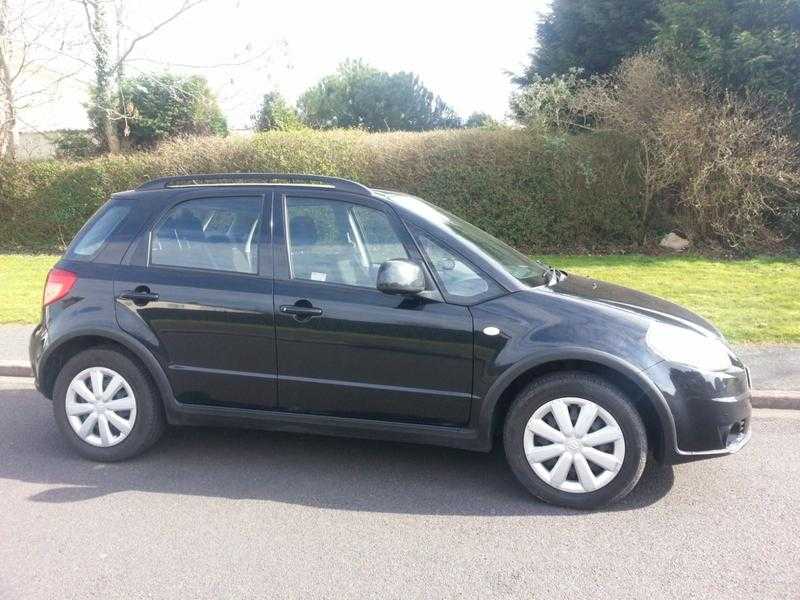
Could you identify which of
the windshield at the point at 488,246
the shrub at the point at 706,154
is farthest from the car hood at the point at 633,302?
the shrub at the point at 706,154

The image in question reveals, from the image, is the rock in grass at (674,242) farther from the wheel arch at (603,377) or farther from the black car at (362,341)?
the wheel arch at (603,377)

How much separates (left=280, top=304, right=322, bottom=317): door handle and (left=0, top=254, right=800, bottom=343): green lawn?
4.94 meters

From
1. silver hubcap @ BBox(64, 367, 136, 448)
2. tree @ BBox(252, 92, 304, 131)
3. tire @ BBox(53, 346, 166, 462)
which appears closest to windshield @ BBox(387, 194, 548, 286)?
tire @ BBox(53, 346, 166, 462)

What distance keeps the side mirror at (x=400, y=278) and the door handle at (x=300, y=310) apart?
41 cm

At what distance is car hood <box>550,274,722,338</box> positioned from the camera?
420 centimetres

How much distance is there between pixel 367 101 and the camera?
122ft

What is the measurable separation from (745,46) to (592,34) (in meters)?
8.23

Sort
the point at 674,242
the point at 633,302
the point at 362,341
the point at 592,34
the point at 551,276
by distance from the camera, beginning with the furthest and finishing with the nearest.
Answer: the point at 592,34 → the point at 674,242 → the point at 551,276 → the point at 633,302 → the point at 362,341

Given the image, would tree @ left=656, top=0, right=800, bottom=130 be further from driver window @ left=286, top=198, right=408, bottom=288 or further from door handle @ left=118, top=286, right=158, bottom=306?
door handle @ left=118, top=286, right=158, bottom=306

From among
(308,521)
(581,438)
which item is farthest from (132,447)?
(581,438)

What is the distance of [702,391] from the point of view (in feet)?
12.6

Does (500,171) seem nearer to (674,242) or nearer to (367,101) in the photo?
(674,242)

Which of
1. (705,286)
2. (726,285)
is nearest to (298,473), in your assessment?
(705,286)

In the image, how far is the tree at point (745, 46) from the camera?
1305 centimetres
